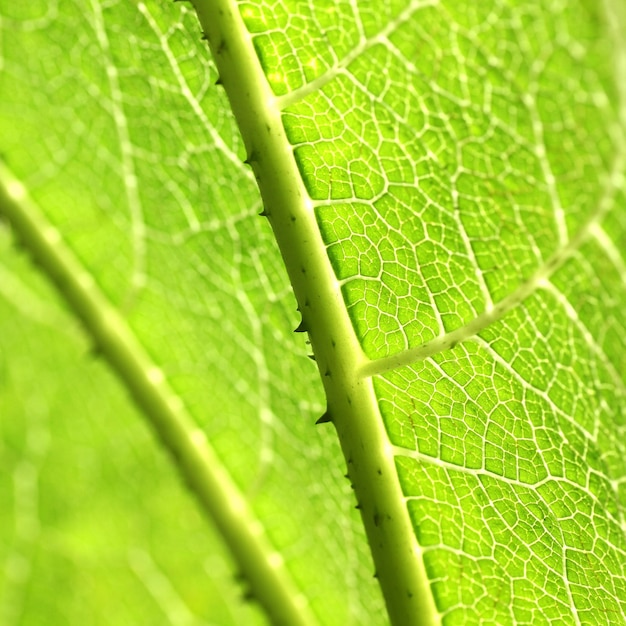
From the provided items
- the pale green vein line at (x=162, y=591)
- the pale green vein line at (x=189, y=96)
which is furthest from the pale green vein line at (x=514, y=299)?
the pale green vein line at (x=162, y=591)

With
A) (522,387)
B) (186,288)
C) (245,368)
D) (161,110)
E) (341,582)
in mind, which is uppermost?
(161,110)

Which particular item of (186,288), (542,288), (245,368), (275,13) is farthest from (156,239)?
(542,288)

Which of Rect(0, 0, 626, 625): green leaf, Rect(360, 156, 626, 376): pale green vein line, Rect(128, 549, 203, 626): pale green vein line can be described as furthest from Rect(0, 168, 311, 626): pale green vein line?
Rect(360, 156, 626, 376): pale green vein line

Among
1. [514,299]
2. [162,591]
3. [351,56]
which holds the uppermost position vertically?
[351,56]

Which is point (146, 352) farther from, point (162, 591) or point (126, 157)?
point (162, 591)

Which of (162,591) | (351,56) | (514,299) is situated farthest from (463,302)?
(162,591)

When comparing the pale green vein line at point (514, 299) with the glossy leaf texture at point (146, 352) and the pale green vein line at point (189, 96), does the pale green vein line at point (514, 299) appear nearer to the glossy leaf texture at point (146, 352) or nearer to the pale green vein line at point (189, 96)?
the glossy leaf texture at point (146, 352)

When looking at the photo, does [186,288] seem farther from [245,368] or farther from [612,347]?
[612,347]
